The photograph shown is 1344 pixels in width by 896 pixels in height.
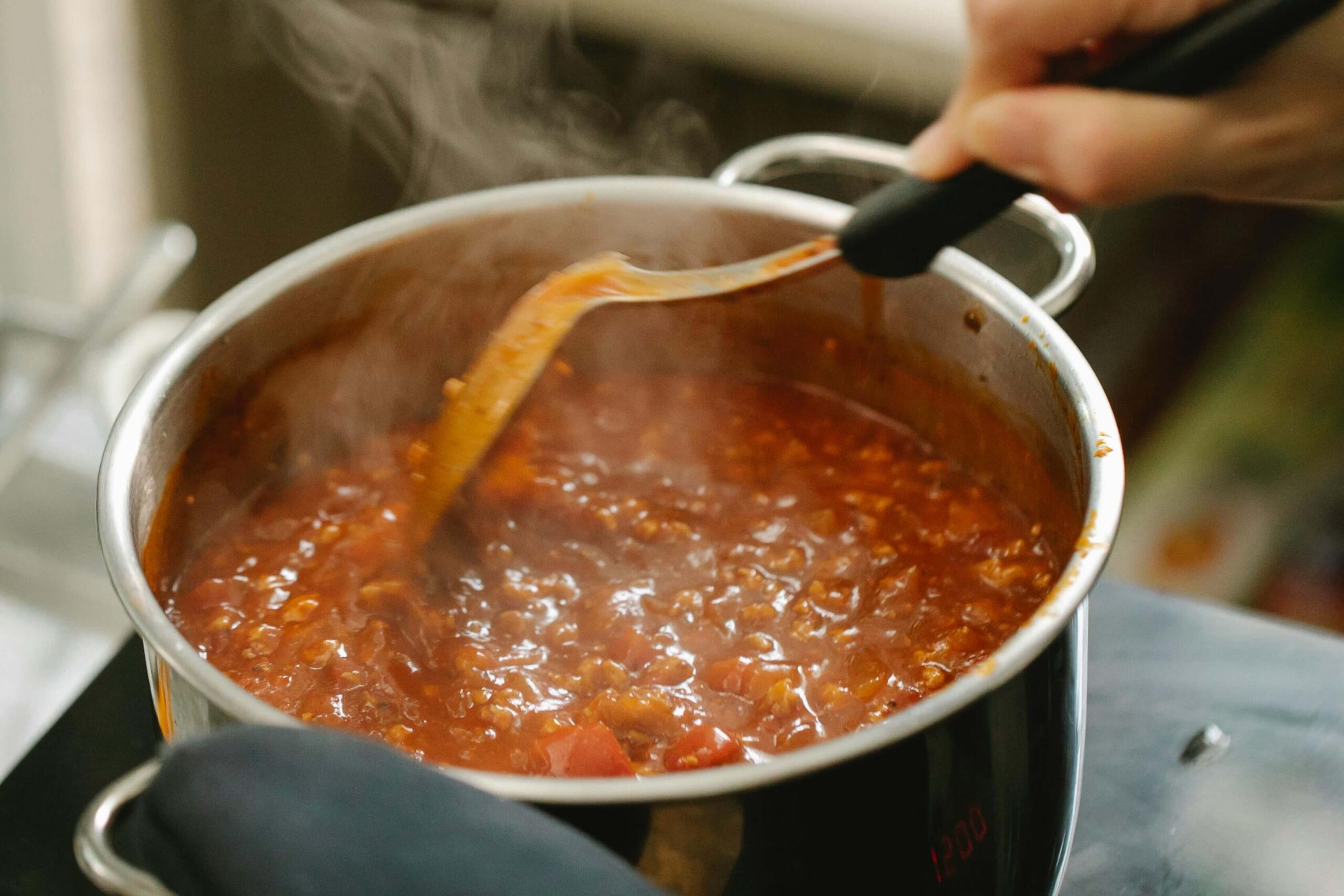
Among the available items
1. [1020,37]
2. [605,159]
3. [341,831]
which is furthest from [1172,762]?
[605,159]

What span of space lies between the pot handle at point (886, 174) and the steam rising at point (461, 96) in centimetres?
59

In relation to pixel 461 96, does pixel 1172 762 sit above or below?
below

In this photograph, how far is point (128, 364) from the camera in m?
1.96

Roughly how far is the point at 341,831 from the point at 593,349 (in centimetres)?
97

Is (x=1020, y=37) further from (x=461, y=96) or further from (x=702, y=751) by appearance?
(x=461, y=96)

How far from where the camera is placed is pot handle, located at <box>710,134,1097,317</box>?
116 centimetres

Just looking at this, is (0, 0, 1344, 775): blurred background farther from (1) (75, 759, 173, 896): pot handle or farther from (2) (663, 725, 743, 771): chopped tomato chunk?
(1) (75, 759, 173, 896): pot handle

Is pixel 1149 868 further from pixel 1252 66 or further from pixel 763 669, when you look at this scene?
pixel 1252 66

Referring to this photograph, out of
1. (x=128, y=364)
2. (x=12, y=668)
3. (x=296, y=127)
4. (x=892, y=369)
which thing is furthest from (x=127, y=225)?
(x=892, y=369)

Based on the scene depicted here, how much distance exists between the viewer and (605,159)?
6.88 feet

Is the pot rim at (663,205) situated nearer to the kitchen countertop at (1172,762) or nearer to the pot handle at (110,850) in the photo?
the pot handle at (110,850)

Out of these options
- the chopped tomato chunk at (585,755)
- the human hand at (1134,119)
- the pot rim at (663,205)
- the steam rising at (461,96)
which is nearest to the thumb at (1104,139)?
the human hand at (1134,119)

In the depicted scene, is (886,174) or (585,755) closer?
(585,755)

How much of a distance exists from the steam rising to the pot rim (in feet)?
1.98
